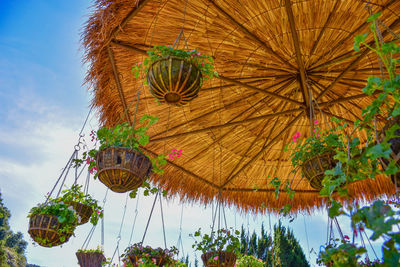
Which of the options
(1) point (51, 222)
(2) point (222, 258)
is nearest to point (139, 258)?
(2) point (222, 258)

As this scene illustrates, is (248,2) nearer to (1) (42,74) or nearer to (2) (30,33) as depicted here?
(2) (30,33)

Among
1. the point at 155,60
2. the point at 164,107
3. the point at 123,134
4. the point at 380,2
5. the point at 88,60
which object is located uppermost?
the point at 380,2

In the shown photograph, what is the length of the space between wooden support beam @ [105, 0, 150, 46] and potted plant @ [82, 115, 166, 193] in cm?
91

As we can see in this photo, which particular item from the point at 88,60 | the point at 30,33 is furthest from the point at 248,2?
the point at 30,33

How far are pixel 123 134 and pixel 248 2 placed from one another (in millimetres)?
1663

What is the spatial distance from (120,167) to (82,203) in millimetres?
1068

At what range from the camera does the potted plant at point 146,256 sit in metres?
3.15

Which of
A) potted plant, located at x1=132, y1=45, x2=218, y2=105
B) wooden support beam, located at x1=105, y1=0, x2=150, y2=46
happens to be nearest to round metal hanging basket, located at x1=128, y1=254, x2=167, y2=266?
potted plant, located at x1=132, y1=45, x2=218, y2=105

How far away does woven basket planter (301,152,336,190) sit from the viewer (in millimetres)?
2200

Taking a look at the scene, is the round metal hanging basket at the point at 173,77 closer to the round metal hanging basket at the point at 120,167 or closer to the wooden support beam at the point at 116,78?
the round metal hanging basket at the point at 120,167

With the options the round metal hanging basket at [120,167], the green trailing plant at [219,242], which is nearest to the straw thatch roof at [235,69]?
the round metal hanging basket at [120,167]

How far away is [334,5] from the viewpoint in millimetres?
2893

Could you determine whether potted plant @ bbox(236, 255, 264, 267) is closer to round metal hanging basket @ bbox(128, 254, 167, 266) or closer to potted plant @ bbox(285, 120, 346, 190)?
round metal hanging basket @ bbox(128, 254, 167, 266)

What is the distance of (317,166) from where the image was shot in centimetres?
225
